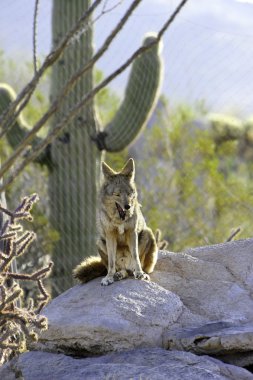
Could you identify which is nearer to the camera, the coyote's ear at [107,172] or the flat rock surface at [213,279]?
the flat rock surface at [213,279]

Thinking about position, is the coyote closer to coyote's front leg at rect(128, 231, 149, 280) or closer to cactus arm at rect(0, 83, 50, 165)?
coyote's front leg at rect(128, 231, 149, 280)

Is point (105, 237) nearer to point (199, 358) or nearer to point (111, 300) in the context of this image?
point (111, 300)

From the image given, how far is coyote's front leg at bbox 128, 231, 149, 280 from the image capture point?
4.70 metres

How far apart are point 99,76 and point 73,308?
8005 mm

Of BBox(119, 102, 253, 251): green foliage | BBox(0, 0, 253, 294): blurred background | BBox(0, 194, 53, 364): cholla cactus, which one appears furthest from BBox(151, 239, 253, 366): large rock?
BBox(119, 102, 253, 251): green foliage

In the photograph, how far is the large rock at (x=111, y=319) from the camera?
413cm

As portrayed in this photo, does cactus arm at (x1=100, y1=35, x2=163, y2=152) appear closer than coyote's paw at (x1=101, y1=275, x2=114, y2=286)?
No

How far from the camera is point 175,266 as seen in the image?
16.6 ft

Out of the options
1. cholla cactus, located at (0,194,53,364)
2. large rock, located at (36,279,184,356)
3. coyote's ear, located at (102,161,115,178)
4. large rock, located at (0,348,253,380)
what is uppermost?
coyote's ear, located at (102,161,115,178)

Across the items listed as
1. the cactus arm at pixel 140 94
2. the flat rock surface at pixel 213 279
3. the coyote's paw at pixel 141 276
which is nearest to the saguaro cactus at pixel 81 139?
the cactus arm at pixel 140 94

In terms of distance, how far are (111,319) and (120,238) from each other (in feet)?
2.47

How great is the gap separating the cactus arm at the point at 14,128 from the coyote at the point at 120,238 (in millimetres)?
3769

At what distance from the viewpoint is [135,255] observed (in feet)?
15.6

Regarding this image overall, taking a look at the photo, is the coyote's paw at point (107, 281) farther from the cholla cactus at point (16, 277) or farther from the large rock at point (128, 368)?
the cholla cactus at point (16, 277)
